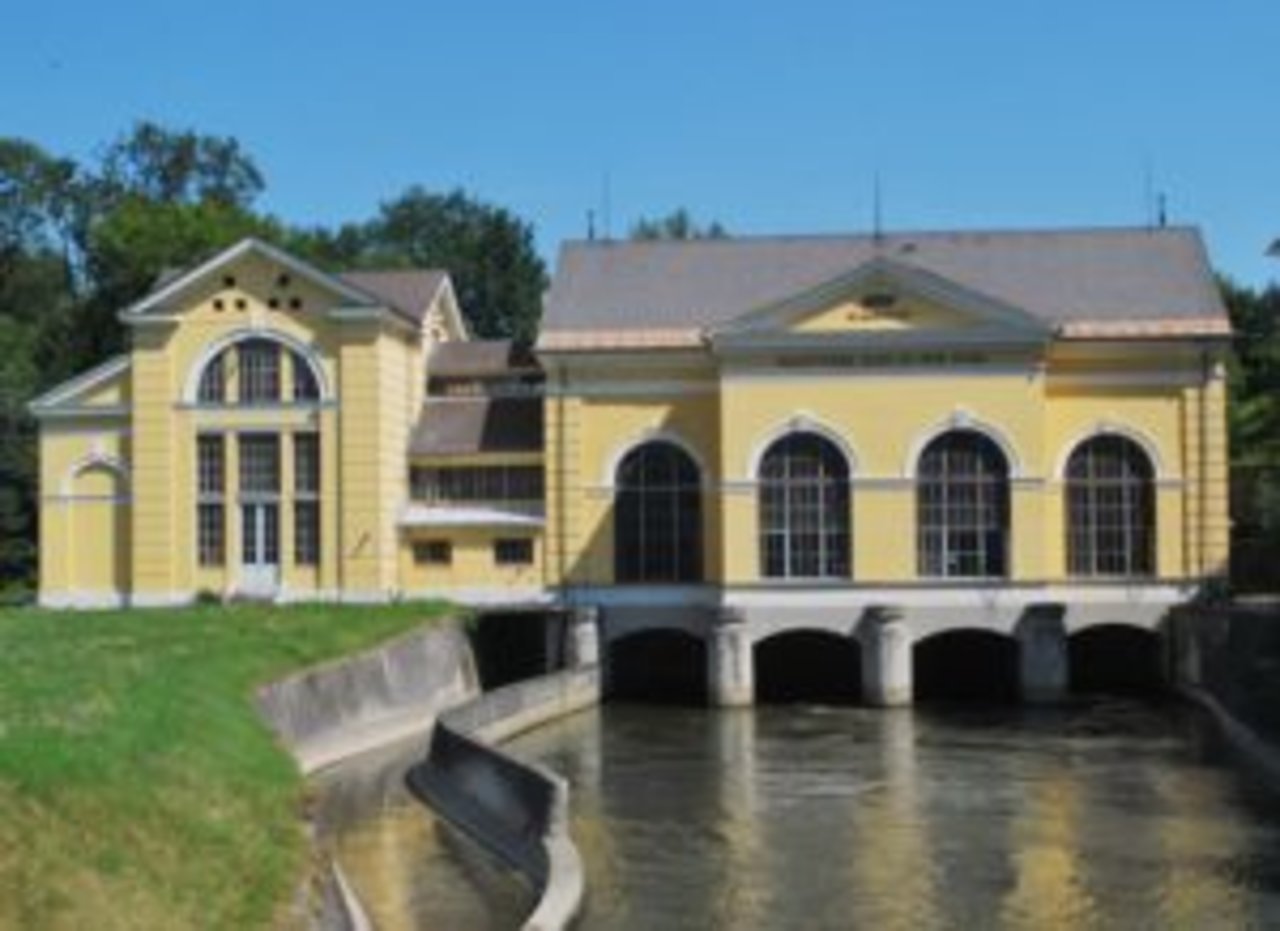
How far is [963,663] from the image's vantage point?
A: 211 ft

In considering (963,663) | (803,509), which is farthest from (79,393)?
(963,663)

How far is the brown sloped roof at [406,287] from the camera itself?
66.6 m

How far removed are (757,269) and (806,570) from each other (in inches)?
456

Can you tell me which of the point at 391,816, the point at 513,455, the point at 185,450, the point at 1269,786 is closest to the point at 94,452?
the point at 185,450

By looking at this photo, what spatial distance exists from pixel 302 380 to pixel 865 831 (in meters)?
32.6

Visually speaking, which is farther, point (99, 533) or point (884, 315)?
point (99, 533)

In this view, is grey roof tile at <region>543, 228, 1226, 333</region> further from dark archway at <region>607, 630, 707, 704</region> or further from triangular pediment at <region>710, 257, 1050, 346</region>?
dark archway at <region>607, 630, 707, 704</region>

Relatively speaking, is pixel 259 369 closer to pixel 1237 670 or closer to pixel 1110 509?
pixel 1110 509

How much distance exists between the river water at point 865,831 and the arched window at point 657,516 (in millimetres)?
10067

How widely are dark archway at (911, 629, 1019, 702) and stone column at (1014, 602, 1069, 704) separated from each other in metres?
5.05

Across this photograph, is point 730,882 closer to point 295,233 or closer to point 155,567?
point 155,567

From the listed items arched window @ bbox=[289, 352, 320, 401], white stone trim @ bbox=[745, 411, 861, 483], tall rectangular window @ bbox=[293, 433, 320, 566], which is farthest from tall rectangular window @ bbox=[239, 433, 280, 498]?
white stone trim @ bbox=[745, 411, 861, 483]

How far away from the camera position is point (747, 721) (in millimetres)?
53312

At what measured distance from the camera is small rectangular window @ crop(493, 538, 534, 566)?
204 ft
